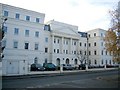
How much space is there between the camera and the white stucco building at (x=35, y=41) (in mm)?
46713

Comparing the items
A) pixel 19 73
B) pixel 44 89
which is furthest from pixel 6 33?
pixel 44 89

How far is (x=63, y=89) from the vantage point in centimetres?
1526

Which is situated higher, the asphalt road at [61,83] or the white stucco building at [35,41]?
the white stucco building at [35,41]

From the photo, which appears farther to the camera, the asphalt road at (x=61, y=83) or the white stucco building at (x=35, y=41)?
the white stucco building at (x=35, y=41)

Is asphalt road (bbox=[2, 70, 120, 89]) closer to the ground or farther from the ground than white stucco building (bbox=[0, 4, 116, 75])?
closer to the ground

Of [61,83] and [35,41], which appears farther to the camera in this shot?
[35,41]

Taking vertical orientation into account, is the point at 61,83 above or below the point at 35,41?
below

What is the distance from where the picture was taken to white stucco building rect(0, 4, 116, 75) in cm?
4671

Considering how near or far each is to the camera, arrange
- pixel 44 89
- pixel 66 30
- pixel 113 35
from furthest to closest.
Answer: pixel 66 30, pixel 113 35, pixel 44 89

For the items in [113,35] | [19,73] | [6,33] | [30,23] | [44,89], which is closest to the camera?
[44,89]

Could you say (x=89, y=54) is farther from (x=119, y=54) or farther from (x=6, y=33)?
(x=119, y=54)

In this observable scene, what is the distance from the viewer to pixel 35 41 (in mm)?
53281

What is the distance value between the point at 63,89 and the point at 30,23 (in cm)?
3901

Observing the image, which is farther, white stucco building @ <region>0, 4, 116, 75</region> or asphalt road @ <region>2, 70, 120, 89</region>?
white stucco building @ <region>0, 4, 116, 75</region>
